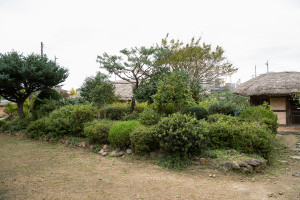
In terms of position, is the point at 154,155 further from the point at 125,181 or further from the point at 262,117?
the point at 262,117

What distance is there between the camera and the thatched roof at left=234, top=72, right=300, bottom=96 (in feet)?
37.4

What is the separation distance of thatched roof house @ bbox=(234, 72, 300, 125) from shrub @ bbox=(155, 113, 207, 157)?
8.02 m

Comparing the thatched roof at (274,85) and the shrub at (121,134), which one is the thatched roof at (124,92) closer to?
the thatched roof at (274,85)

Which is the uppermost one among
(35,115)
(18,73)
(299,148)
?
(18,73)

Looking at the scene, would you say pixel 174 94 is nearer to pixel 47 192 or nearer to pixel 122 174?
pixel 122 174

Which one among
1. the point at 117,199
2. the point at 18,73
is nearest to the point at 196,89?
the point at 117,199

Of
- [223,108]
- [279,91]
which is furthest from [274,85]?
[223,108]

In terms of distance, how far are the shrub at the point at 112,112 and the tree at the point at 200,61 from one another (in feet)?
14.8

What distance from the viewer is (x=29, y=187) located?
417cm

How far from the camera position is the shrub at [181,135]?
550cm

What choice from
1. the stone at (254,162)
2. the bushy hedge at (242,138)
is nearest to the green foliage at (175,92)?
the bushy hedge at (242,138)

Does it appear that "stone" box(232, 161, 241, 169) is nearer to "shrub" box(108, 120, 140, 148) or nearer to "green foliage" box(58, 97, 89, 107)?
"shrub" box(108, 120, 140, 148)

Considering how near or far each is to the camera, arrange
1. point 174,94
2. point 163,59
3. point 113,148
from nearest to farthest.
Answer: point 113,148, point 174,94, point 163,59

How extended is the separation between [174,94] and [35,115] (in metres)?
8.31
